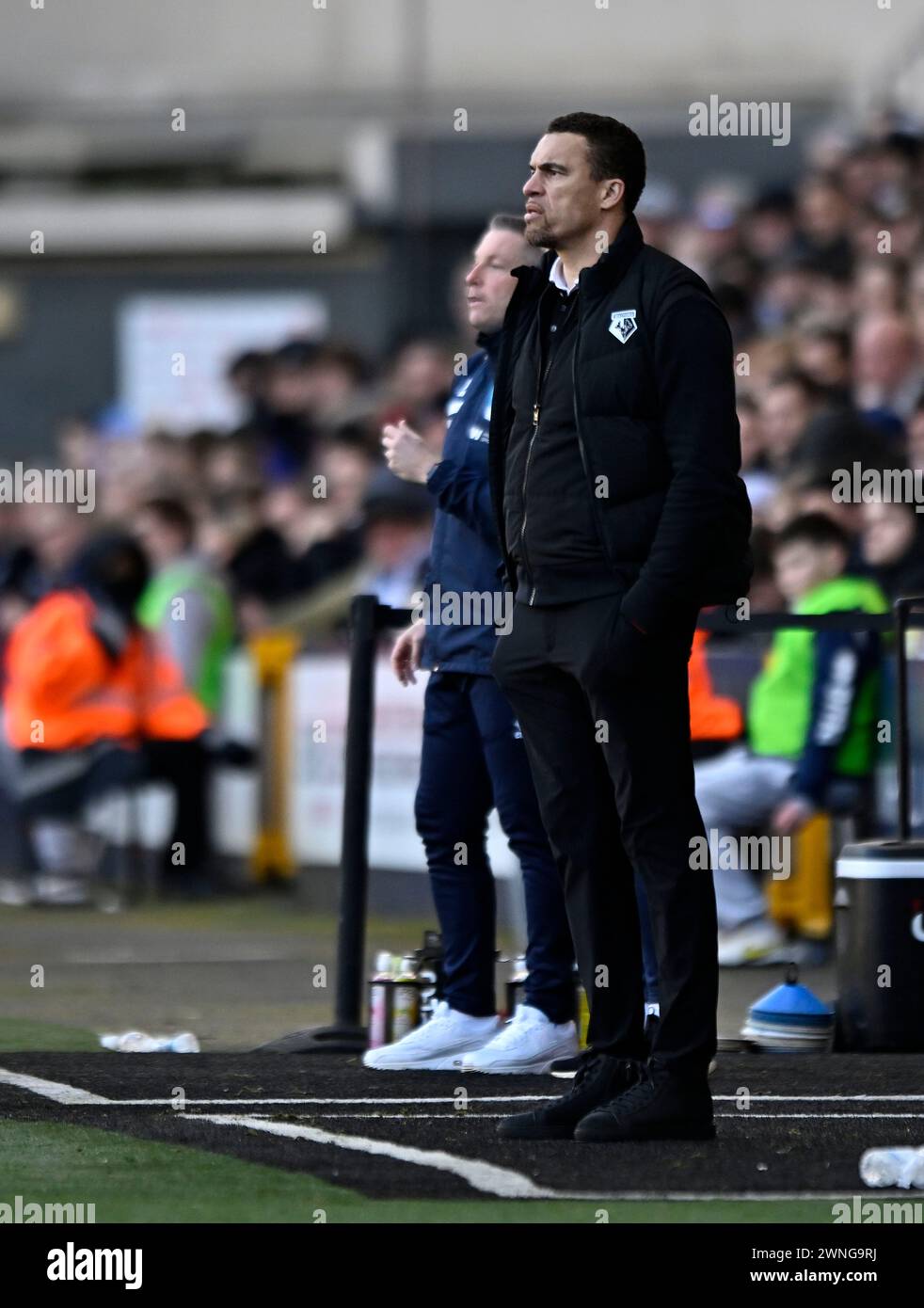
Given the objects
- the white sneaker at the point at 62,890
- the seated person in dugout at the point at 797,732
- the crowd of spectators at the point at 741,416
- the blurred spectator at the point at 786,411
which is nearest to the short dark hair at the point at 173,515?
the crowd of spectators at the point at 741,416

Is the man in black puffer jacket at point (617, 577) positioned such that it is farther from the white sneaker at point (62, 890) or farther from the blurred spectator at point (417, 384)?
the blurred spectator at point (417, 384)

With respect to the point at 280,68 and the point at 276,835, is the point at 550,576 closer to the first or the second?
the point at 276,835

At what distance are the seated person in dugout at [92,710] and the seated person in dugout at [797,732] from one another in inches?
189

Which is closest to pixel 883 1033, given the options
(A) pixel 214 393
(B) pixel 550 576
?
(B) pixel 550 576

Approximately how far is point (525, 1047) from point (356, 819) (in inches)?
54.7

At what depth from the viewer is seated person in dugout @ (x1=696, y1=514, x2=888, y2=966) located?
37.3 feet

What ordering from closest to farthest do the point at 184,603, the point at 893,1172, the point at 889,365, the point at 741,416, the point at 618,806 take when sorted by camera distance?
the point at 893,1172 → the point at 618,806 → the point at 889,365 → the point at 741,416 → the point at 184,603

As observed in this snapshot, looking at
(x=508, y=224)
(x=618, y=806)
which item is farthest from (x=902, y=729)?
(x=618, y=806)

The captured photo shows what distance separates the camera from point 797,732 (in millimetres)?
11875

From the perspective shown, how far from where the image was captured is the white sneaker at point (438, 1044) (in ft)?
27.0

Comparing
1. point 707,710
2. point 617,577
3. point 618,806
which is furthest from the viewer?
point 707,710

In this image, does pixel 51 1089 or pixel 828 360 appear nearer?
pixel 51 1089

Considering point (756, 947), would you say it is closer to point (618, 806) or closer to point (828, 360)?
point (828, 360)
